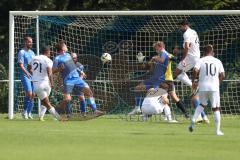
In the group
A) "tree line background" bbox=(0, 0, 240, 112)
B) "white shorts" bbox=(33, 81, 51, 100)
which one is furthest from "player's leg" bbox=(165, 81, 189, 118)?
"tree line background" bbox=(0, 0, 240, 112)

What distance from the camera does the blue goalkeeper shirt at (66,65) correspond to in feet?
79.0

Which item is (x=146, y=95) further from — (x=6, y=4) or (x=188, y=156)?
A: (x=6, y=4)

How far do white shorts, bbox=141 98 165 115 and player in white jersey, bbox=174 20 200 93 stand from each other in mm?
1102

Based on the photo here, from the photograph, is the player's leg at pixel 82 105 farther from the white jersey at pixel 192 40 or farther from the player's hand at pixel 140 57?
the player's hand at pixel 140 57

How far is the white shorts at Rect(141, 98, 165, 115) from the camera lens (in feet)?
77.6

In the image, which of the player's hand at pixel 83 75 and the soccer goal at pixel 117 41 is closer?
the player's hand at pixel 83 75

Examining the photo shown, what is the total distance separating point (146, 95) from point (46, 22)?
4.87 metres

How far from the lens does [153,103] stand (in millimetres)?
23625

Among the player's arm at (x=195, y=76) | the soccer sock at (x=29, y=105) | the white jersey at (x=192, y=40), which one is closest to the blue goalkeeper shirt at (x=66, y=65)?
the soccer sock at (x=29, y=105)

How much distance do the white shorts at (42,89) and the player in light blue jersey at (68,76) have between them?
57cm

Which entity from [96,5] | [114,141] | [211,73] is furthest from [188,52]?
[96,5]

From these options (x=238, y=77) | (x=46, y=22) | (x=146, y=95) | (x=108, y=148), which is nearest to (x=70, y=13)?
(x=46, y=22)

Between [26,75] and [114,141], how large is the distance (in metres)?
8.85

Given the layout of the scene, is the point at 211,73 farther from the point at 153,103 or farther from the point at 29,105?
the point at 29,105
